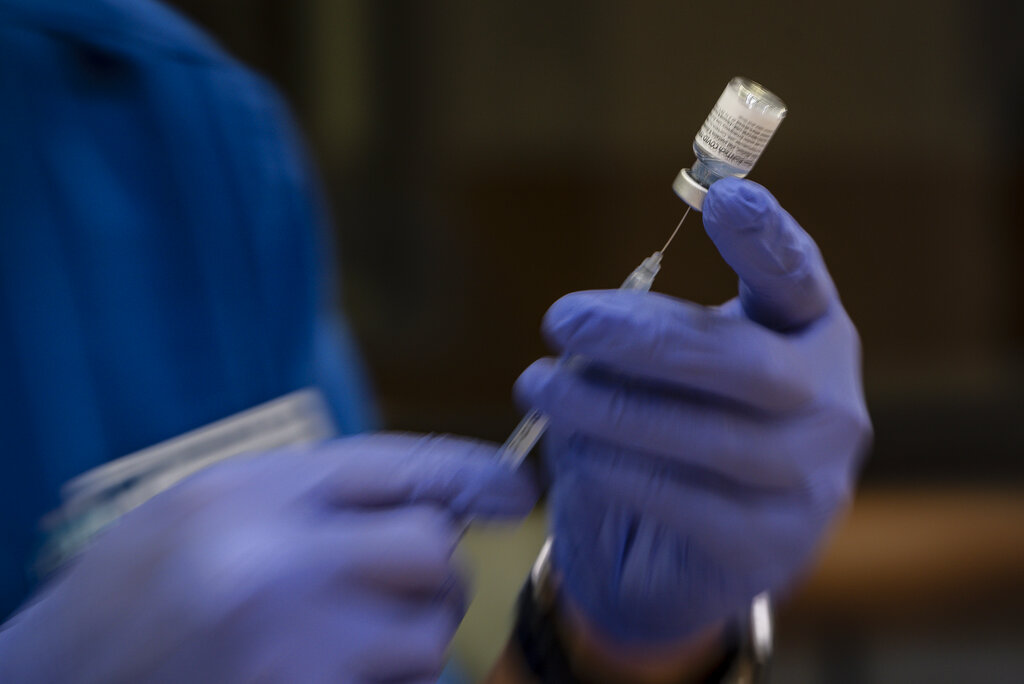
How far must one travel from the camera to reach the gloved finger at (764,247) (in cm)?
44

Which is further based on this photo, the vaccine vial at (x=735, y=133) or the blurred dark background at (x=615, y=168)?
the blurred dark background at (x=615, y=168)

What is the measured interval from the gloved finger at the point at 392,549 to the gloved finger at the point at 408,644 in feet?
0.03

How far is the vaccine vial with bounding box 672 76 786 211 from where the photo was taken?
0.46 metres

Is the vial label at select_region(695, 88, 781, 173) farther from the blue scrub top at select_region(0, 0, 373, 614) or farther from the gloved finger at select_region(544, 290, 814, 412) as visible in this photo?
the blue scrub top at select_region(0, 0, 373, 614)

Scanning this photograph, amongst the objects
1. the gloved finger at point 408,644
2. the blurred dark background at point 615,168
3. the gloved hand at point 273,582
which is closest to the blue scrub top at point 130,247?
the gloved hand at point 273,582

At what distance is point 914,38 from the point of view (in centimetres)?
268

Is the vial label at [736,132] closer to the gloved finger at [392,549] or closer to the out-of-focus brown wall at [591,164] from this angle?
the gloved finger at [392,549]

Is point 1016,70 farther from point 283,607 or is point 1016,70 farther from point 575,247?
point 283,607

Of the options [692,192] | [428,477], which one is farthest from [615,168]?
[428,477]

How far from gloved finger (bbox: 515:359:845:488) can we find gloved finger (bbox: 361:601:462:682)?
0.12 meters

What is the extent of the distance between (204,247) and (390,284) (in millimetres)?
2097

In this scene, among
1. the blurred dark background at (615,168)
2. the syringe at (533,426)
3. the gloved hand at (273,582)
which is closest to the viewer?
the gloved hand at (273,582)

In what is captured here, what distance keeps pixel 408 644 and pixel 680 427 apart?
0.57 feet

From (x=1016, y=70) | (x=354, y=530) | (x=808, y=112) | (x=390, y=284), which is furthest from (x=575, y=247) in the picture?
(x=354, y=530)
